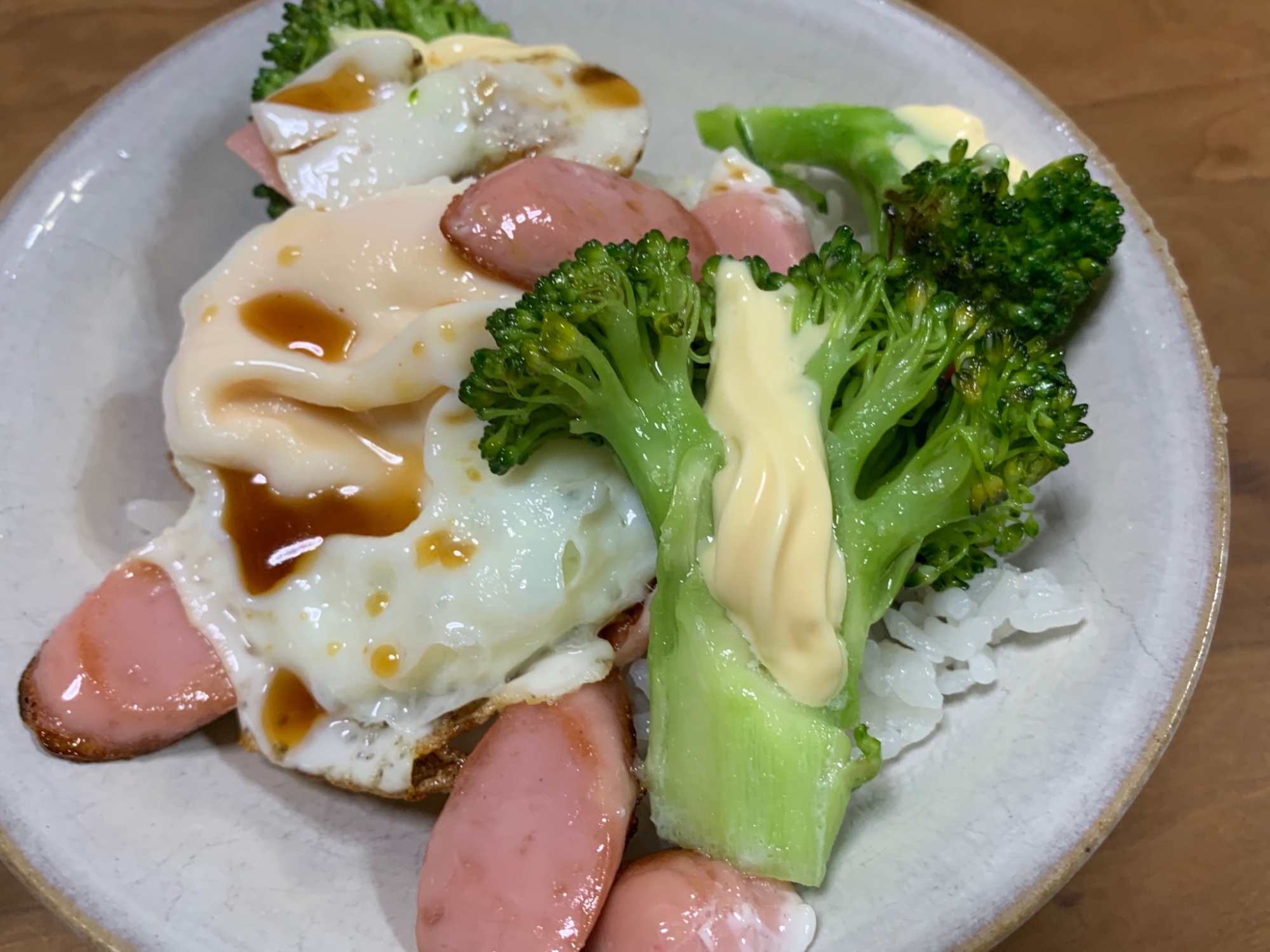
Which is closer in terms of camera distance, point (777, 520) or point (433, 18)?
point (777, 520)

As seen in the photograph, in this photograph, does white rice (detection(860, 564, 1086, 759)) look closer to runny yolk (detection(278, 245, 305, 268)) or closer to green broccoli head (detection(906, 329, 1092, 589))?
green broccoli head (detection(906, 329, 1092, 589))

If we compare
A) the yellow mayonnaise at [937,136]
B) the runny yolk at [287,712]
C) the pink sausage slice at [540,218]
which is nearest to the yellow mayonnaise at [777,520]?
the pink sausage slice at [540,218]

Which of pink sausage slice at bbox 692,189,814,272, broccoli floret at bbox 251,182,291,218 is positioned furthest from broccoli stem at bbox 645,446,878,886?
broccoli floret at bbox 251,182,291,218

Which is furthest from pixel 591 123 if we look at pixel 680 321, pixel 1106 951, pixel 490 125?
pixel 1106 951

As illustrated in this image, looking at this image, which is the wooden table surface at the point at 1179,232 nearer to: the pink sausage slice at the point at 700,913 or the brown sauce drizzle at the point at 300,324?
the pink sausage slice at the point at 700,913

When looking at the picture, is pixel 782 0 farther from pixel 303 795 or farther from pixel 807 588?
pixel 303 795

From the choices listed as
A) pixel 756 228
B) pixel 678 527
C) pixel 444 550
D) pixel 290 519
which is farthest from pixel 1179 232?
pixel 290 519

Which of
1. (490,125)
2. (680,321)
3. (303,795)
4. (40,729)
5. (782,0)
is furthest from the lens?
(782,0)

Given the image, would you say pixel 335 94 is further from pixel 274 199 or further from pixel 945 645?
pixel 945 645
